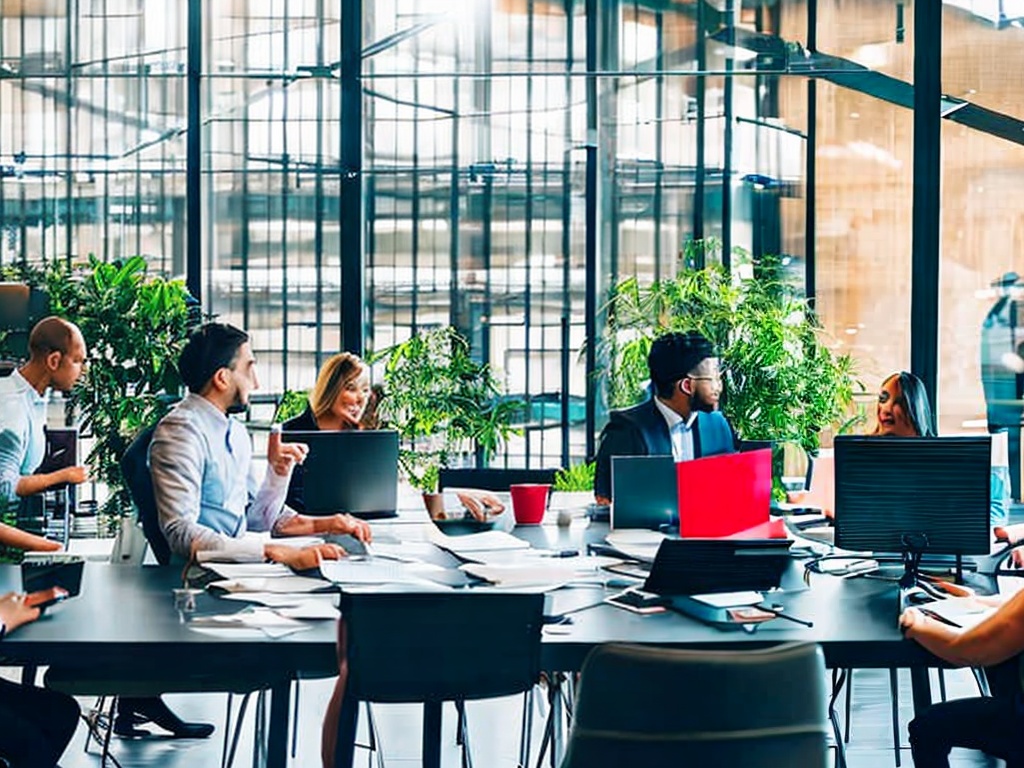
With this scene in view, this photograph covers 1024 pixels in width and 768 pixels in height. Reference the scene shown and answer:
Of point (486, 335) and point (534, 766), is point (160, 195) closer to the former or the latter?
point (486, 335)

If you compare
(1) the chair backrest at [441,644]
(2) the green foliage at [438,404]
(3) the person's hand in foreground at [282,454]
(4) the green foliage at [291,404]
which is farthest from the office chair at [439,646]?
(4) the green foliage at [291,404]

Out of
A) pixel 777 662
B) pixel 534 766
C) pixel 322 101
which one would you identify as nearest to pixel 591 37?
pixel 322 101

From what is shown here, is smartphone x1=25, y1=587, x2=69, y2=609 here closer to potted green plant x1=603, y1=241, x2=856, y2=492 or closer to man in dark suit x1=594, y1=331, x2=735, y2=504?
man in dark suit x1=594, y1=331, x2=735, y2=504

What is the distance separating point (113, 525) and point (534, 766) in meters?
3.14

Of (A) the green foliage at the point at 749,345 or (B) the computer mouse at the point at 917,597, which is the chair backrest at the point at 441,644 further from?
(A) the green foliage at the point at 749,345

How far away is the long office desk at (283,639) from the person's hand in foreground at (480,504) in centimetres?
129

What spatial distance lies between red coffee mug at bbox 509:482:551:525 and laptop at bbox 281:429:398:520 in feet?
1.35

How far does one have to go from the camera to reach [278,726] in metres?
3.58

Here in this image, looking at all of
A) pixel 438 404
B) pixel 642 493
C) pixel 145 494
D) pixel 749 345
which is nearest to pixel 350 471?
pixel 145 494

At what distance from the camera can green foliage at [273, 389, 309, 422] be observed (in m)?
7.83

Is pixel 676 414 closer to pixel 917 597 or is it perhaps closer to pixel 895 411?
pixel 895 411

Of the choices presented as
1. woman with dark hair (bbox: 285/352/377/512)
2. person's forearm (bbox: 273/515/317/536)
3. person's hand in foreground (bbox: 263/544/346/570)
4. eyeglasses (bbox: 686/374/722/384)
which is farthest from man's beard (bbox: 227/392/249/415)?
eyeglasses (bbox: 686/374/722/384)

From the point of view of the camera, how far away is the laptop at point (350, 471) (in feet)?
16.3

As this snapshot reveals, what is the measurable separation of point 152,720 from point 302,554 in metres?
1.89
